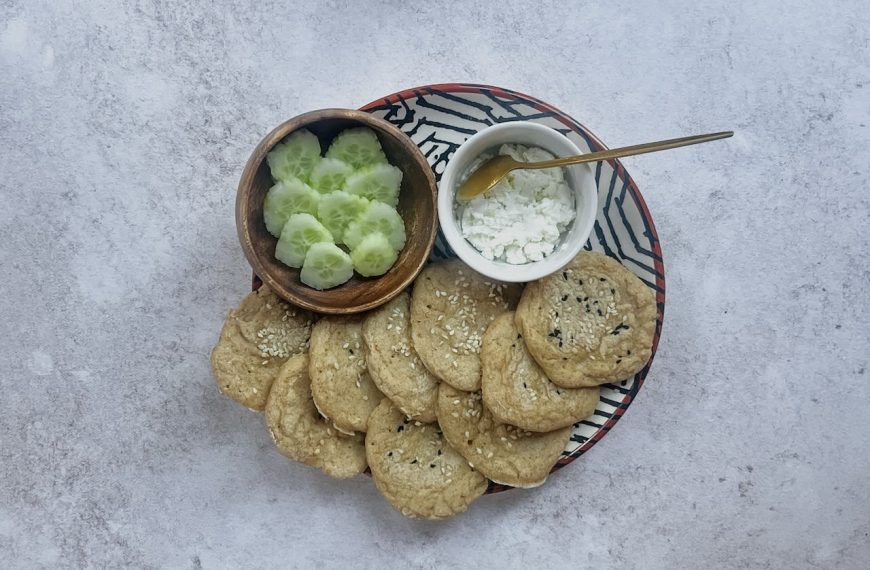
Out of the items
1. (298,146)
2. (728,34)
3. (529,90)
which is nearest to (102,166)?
(298,146)

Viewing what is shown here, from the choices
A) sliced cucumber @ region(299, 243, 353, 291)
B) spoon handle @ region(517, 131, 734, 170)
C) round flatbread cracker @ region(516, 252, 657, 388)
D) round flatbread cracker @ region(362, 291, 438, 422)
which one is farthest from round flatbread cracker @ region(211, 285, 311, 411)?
spoon handle @ region(517, 131, 734, 170)

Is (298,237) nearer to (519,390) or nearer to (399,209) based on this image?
(399,209)

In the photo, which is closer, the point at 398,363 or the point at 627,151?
the point at 627,151

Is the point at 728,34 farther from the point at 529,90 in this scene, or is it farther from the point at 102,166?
the point at 102,166

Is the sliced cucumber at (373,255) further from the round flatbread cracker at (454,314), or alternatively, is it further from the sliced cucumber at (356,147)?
the sliced cucumber at (356,147)

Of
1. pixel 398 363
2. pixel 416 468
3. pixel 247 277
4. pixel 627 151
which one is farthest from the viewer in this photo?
pixel 247 277

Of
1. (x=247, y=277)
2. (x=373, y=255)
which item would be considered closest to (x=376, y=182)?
(x=373, y=255)
